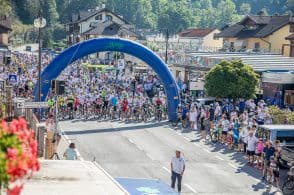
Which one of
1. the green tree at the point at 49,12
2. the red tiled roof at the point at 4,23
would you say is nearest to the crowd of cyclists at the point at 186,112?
the red tiled roof at the point at 4,23

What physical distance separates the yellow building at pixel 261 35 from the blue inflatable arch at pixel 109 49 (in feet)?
107

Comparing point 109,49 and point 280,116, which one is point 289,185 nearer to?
point 280,116

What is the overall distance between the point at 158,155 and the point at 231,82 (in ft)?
41.4

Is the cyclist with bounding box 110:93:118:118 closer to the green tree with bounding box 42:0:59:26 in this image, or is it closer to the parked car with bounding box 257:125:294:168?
the parked car with bounding box 257:125:294:168

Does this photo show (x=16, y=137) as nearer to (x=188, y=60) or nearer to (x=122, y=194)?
(x=122, y=194)

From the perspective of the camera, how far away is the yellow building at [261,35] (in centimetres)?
7050

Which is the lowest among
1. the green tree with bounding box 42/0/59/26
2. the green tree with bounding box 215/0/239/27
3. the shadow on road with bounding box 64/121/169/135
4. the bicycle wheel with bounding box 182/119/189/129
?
the shadow on road with bounding box 64/121/169/135

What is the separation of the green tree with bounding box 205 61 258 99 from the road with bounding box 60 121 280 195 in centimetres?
510

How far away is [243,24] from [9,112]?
178 ft

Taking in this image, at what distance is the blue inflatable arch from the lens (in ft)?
109

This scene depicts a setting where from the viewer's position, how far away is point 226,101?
1383 inches

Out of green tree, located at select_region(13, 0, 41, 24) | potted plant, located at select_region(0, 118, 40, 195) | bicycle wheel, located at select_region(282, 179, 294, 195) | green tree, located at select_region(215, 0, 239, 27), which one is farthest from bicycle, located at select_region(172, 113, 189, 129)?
green tree, located at select_region(215, 0, 239, 27)

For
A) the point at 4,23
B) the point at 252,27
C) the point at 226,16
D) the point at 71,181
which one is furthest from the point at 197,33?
the point at 71,181

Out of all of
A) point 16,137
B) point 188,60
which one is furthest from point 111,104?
point 16,137
